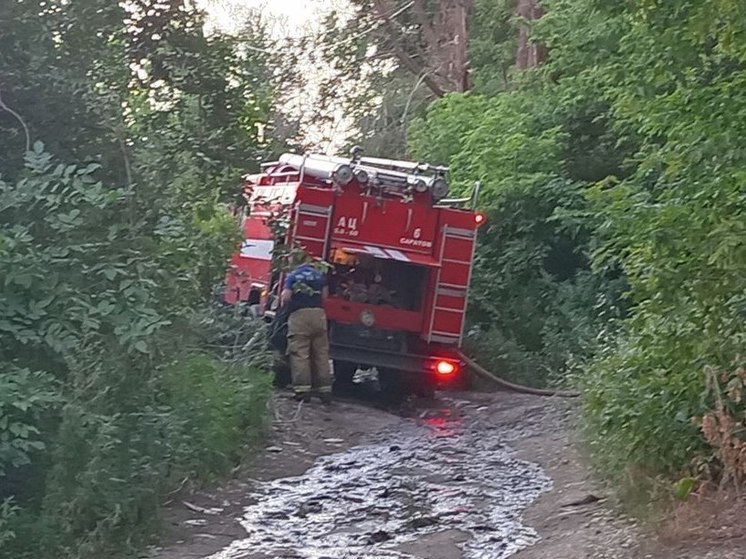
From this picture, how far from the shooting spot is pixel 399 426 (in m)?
14.1

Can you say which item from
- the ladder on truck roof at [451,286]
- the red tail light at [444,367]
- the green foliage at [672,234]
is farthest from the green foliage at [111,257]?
the red tail light at [444,367]

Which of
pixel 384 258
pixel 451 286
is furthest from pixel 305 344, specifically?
pixel 451 286

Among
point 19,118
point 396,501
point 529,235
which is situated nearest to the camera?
point 19,118

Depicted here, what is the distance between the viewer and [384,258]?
15.4m

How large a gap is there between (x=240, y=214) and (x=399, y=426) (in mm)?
3978

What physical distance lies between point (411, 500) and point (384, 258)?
6.01 meters

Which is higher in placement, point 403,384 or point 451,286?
point 451,286

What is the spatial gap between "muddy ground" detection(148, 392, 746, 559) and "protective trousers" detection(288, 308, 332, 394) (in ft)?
1.08

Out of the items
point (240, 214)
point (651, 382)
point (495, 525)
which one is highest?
point (240, 214)

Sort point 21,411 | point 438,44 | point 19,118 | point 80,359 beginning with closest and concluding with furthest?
point 21,411 → point 80,359 → point 19,118 → point 438,44

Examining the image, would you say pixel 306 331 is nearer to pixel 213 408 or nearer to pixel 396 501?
pixel 213 408

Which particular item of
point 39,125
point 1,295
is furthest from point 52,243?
point 39,125

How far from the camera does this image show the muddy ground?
7.92 m

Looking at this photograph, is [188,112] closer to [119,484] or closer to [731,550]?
[119,484]
